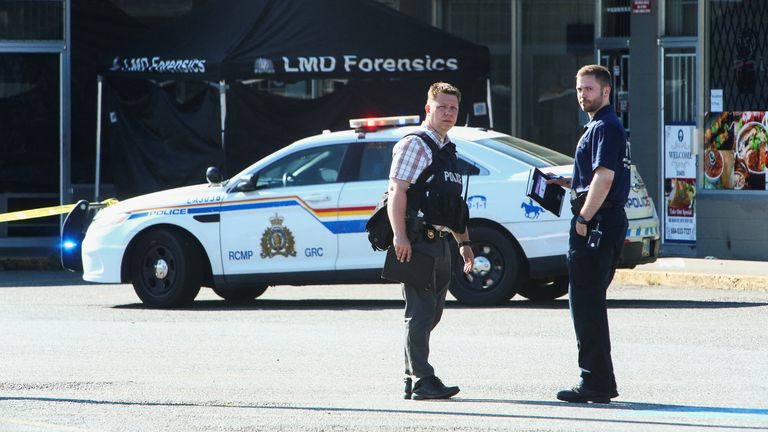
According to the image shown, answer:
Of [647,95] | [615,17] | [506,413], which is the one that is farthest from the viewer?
[615,17]

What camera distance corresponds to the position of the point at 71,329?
37.5 ft

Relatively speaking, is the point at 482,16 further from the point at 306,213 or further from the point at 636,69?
the point at 306,213

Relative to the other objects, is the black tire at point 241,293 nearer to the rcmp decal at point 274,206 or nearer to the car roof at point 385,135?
the rcmp decal at point 274,206

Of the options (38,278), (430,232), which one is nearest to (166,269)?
(38,278)

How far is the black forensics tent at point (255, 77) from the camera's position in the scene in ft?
54.7

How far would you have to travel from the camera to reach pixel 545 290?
1332 cm

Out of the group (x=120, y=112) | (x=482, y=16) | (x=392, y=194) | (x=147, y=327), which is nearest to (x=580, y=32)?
(x=482, y=16)

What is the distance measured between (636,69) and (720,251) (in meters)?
2.49

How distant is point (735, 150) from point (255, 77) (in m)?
5.69

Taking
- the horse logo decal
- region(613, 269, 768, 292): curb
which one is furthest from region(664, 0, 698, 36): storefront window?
the horse logo decal

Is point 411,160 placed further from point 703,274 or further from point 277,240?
point 703,274

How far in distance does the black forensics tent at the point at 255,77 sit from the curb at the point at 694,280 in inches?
A: 118

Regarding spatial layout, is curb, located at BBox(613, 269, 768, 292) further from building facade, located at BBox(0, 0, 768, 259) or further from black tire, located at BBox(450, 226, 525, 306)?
black tire, located at BBox(450, 226, 525, 306)

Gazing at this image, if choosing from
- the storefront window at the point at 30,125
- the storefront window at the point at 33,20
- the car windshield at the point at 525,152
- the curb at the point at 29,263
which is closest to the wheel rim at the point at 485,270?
the car windshield at the point at 525,152
